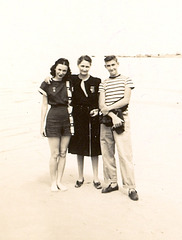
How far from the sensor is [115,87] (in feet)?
10.6

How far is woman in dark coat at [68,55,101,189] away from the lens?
11.1ft

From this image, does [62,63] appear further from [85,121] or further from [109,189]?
[109,189]

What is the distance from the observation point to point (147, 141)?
18.6 ft

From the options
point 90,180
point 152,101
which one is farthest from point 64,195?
point 152,101

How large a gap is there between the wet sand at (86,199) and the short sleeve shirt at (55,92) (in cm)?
104

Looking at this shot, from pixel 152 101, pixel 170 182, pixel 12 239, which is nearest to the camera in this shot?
pixel 12 239

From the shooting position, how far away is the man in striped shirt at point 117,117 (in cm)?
321

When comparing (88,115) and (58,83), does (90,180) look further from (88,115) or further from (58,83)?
(58,83)

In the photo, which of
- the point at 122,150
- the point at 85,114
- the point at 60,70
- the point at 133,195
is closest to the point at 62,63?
the point at 60,70

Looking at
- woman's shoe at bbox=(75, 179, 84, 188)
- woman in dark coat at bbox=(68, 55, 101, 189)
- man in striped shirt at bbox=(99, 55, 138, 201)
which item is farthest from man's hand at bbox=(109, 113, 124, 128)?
woman's shoe at bbox=(75, 179, 84, 188)

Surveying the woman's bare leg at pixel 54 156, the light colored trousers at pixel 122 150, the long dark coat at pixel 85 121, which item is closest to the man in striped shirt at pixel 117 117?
the light colored trousers at pixel 122 150

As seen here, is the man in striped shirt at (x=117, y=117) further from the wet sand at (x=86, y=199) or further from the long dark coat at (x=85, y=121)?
the wet sand at (x=86, y=199)

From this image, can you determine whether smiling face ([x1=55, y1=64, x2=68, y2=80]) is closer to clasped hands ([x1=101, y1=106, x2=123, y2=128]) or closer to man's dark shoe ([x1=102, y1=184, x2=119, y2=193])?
clasped hands ([x1=101, y1=106, x2=123, y2=128])

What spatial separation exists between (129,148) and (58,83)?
1065 millimetres
